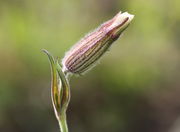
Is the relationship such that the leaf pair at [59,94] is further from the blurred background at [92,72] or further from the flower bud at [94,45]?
the blurred background at [92,72]

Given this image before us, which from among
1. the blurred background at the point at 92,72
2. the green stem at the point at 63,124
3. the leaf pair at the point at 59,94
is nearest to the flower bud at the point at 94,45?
the leaf pair at the point at 59,94

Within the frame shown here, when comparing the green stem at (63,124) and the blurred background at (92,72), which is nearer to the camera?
the green stem at (63,124)

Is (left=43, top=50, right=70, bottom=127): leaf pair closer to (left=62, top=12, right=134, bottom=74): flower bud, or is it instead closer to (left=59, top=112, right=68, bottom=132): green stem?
(left=59, top=112, right=68, bottom=132): green stem

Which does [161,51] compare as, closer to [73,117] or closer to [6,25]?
[73,117]

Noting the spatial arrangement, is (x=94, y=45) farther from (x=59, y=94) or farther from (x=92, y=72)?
(x=92, y=72)

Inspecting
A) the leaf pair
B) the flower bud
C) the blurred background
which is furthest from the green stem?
the blurred background

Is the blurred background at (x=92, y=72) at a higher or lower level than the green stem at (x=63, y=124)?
higher
